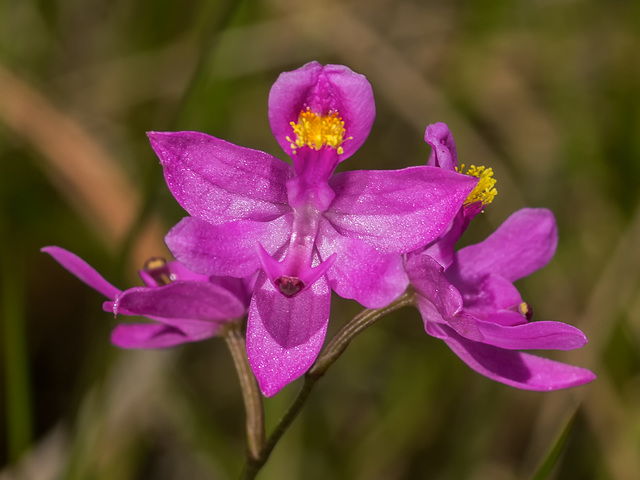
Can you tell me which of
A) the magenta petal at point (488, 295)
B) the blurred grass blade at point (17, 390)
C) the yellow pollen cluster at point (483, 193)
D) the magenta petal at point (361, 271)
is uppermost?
the yellow pollen cluster at point (483, 193)

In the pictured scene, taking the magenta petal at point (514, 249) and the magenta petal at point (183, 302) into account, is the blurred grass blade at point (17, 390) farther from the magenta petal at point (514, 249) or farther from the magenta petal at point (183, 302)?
the magenta petal at point (514, 249)

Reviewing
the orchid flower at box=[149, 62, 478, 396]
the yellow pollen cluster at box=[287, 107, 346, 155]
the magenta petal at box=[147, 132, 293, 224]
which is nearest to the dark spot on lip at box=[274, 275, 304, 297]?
the orchid flower at box=[149, 62, 478, 396]

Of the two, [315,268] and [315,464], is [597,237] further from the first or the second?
[315,268]

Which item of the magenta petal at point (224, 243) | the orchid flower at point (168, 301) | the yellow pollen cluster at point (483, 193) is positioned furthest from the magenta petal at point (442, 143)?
the orchid flower at point (168, 301)

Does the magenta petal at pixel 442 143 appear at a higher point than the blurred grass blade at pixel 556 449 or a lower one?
higher

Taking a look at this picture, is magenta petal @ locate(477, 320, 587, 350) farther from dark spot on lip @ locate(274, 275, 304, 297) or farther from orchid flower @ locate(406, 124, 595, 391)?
dark spot on lip @ locate(274, 275, 304, 297)

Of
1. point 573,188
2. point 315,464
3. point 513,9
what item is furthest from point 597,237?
point 315,464

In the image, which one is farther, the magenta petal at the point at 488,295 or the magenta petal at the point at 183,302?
the magenta petal at the point at 488,295

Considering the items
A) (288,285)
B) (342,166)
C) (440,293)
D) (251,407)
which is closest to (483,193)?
(440,293)
